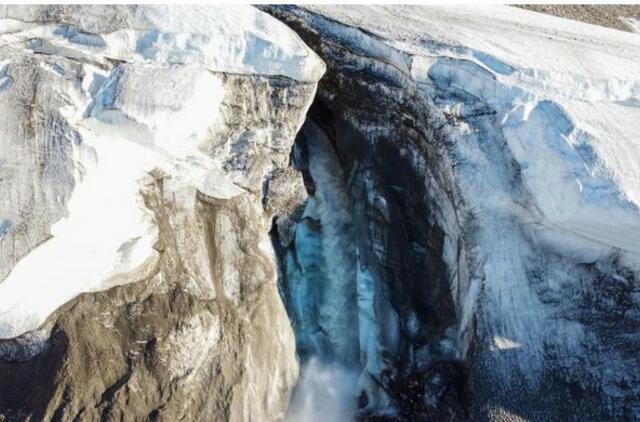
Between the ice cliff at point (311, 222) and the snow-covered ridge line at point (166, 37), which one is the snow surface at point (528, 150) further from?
the snow-covered ridge line at point (166, 37)

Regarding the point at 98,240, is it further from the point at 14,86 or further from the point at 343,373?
the point at 343,373

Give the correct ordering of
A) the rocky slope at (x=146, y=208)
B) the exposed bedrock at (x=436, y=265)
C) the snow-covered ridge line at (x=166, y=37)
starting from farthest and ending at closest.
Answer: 1. the snow-covered ridge line at (x=166, y=37)
2. the exposed bedrock at (x=436, y=265)
3. the rocky slope at (x=146, y=208)

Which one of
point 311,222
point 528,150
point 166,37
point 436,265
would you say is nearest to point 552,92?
point 528,150

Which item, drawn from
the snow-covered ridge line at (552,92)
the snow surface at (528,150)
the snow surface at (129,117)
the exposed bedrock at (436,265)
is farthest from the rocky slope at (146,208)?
the snow surface at (528,150)

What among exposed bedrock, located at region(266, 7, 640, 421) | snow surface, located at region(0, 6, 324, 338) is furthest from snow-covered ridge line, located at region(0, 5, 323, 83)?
exposed bedrock, located at region(266, 7, 640, 421)

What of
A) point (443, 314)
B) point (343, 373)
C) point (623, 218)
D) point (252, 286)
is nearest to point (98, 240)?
point (252, 286)

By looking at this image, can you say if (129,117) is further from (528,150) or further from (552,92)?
(552,92)

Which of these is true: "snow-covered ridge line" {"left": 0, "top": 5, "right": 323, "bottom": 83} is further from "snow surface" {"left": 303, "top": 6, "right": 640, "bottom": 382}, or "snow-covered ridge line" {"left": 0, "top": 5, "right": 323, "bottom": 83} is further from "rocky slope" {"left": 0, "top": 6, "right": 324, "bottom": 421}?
"snow surface" {"left": 303, "top": 6, "right": 640, "bottom": 382}

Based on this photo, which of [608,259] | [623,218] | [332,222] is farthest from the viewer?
[332,222]
